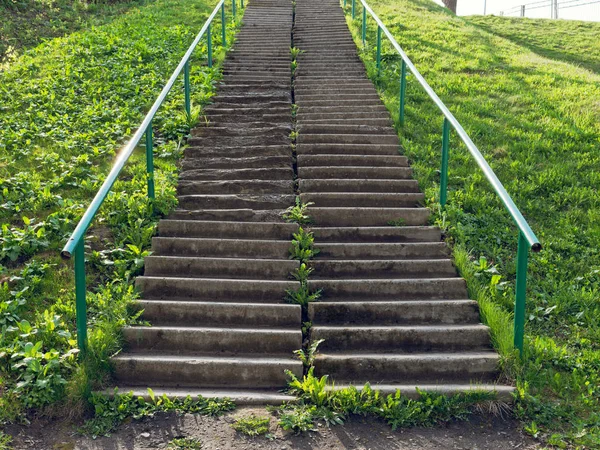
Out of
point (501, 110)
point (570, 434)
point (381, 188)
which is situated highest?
point (501, 110)

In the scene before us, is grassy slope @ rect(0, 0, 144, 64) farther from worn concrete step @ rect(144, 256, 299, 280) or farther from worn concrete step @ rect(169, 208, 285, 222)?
worn concrete step @ rect(144, 256, 299, 280)

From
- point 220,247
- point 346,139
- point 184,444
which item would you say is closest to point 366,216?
point 220,247

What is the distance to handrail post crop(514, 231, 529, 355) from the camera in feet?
13.0

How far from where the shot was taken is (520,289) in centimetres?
401

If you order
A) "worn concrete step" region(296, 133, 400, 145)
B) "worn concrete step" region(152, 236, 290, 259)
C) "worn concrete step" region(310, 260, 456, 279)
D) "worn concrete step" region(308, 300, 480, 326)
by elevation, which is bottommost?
"worn concrete step" region(308, 300, 480, 326)

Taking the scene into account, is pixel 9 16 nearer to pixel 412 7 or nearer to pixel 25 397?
pixel 412 7

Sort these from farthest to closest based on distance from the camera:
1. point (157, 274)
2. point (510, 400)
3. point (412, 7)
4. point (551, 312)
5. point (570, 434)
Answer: point (412, 7) → point (157, 274) → point (551, 312) → point (510, 400) → point (570, 434)

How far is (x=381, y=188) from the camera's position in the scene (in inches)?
252

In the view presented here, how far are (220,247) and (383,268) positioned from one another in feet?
4.82

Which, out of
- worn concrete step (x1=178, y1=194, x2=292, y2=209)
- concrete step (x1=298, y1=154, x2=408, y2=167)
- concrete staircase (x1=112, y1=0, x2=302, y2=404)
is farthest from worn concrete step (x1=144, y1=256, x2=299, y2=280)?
concrete step (x1=298, y1=154, x2=408, y2=167)

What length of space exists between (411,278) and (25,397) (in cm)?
308

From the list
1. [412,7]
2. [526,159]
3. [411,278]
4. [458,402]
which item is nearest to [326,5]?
[412,7]

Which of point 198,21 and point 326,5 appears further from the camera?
point 326,5

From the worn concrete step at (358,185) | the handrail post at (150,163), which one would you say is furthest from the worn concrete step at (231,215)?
the worn concrete step at (358,185)
